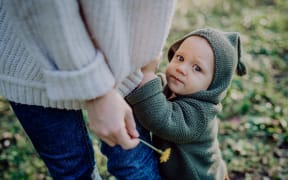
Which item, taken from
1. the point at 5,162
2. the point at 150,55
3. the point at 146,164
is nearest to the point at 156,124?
the point at 146,164

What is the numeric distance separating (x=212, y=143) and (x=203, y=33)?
45cm

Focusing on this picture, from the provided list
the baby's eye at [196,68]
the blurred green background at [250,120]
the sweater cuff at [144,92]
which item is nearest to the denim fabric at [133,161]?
the sweater cuff at [144,92]

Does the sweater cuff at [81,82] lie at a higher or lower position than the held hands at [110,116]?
higher

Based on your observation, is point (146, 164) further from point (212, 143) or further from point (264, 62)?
point (264, 62)

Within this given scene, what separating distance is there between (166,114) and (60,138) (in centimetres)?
37

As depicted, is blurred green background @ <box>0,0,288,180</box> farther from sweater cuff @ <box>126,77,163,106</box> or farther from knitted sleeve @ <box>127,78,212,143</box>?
sweater cuff @ <box>126,77,163,106</box>

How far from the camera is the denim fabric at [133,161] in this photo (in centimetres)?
136

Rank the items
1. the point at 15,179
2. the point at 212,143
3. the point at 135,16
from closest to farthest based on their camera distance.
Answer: the point at 135,16, the point at 212,143, the point at 15,179

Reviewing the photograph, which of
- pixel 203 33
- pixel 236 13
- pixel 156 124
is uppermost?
pixel 203 33

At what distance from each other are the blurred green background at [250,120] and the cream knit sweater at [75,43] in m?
1.51

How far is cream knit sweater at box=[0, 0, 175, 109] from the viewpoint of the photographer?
35.6 inches

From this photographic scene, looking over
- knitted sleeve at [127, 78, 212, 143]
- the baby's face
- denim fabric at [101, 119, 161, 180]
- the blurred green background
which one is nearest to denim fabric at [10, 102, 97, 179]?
denim fabric at [101, 119, 161, 180]

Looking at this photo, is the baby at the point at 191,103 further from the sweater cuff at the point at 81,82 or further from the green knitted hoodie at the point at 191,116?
the sweater cuff at the point at 81,82

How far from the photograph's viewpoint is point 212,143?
1.58 meters
